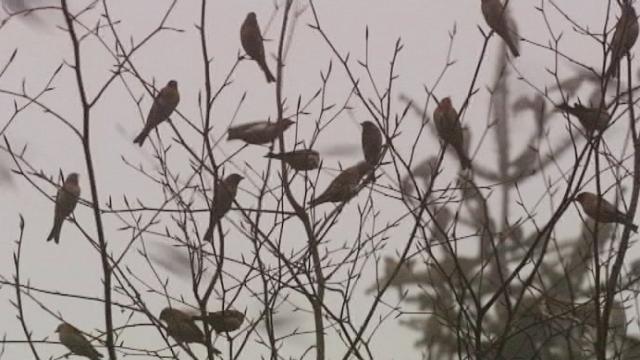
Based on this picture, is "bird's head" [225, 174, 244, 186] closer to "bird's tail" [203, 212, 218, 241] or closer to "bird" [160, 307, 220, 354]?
"bird's tail" [203, 212, 218, 241]

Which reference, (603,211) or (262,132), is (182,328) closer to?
(262,132)

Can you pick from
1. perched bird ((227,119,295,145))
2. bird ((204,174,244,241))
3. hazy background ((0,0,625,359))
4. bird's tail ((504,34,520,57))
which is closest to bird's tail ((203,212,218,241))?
bird ((204,174,244,241))

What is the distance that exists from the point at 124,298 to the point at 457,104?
1.76 ft

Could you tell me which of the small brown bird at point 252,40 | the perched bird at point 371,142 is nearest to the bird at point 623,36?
the perched bird at point 371,142

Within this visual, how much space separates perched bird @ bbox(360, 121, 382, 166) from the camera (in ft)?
3.41

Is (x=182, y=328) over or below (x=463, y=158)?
below

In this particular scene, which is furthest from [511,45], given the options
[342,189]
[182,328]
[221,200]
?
[182,328]

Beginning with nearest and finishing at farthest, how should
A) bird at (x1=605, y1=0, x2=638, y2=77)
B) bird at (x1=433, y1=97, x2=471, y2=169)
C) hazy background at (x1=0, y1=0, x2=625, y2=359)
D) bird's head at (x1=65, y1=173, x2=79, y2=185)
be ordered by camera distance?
bird at (x1=605, y1=0, x2=638, y2=77)
bird at (x1=433, y1=97, x2=471, y2=169)
bird's head at (x1=65, y1=173, x2=79, y2=185)
hazy background at (x1=0, y1=0, x2=625, y2=359)

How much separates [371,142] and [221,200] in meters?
0.19

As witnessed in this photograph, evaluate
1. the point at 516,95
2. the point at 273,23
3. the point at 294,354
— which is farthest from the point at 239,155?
the point at 516,95

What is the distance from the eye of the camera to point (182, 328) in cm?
104

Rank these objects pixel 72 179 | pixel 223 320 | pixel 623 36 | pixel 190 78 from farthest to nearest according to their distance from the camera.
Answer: pixel 190 78, pixel 72 179, pixel 223 320, pixel 623 36

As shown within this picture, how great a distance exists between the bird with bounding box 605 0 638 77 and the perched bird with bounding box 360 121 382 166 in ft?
0.89

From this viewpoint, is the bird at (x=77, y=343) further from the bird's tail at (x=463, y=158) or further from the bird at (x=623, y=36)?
the bird at (x=623, y=36)
